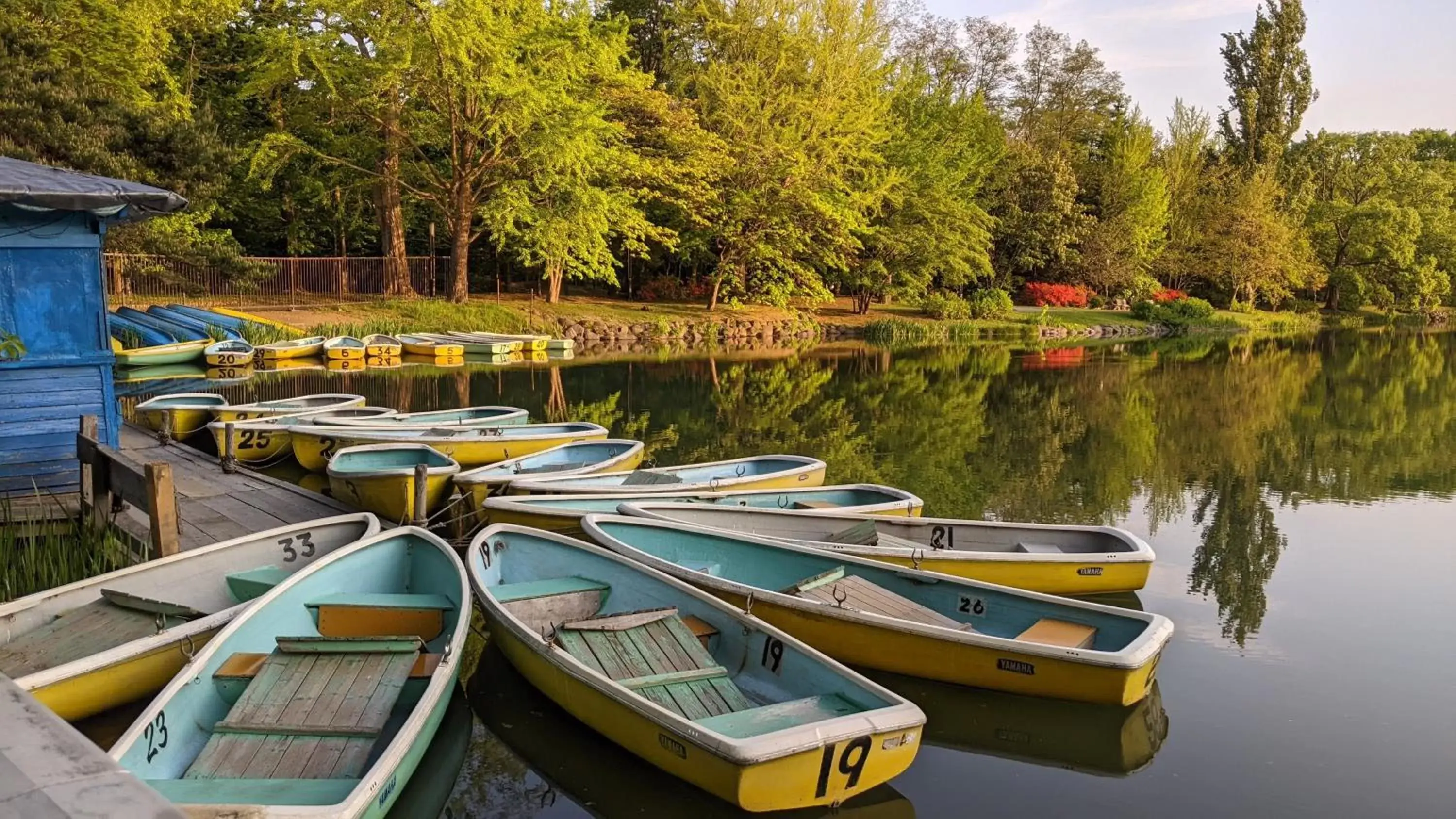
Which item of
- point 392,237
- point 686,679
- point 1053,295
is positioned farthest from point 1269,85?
point 686,679

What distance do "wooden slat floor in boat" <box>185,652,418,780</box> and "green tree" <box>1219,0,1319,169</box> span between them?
210 ft

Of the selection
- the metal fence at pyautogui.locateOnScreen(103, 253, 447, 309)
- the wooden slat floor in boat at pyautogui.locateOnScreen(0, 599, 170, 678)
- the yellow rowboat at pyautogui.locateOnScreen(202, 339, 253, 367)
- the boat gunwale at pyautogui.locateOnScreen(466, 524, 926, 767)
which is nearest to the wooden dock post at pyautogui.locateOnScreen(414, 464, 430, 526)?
the boat gunwale at pyautogui.locateOnScreen(466, 524, 926, 767)

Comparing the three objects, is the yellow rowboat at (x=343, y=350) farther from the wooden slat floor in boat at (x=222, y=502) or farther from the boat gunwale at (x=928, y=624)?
the boat gunwale at (x=928, y=624)

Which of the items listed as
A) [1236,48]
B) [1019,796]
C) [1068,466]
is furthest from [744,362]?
[1236,48]

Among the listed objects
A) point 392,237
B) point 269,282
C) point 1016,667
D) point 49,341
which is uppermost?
point 392,237

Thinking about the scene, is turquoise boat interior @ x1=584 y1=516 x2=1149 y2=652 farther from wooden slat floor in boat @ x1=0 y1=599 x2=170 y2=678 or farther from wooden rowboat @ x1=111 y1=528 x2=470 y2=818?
wooden slat floor in boat @ x1=0 y1=599 x2=170 y2=678

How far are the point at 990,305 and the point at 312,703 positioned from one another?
147 ft

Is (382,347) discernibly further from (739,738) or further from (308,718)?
(739,738)

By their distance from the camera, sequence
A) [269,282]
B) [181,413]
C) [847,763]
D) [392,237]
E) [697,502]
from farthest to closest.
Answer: [392,237]
[269,282]
[181,413]
[697,502]
[847,763]

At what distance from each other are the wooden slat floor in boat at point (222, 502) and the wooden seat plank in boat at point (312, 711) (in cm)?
319

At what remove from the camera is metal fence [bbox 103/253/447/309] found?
30.2 metres

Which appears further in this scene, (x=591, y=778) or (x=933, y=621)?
(x=933, y=621)

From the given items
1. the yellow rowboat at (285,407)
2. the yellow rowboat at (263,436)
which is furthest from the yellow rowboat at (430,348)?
the yellow rowboat at (263,436)

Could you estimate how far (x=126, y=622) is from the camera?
606 centimetres
